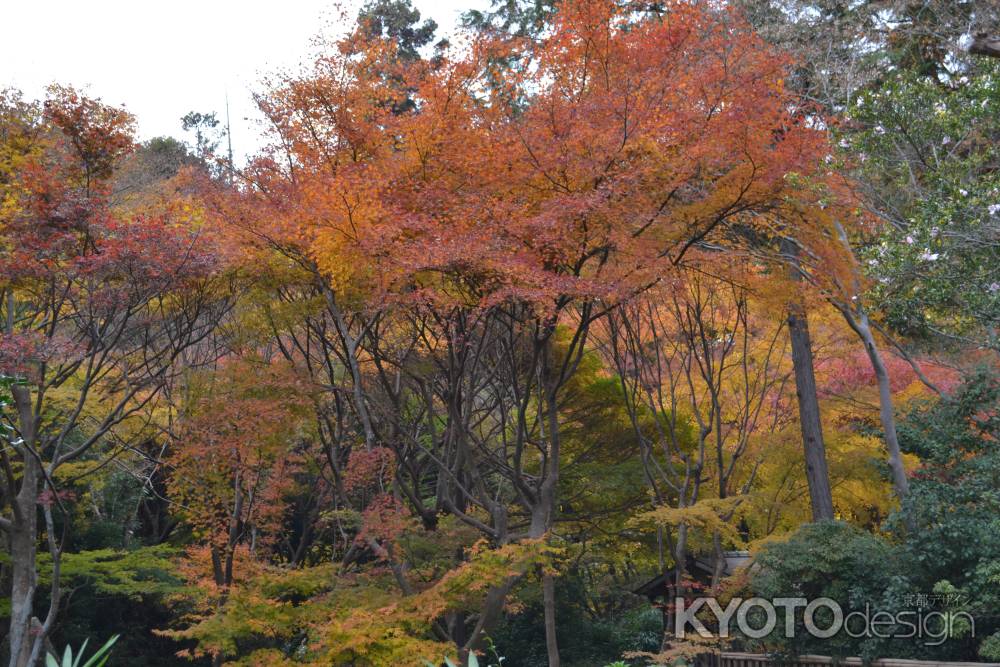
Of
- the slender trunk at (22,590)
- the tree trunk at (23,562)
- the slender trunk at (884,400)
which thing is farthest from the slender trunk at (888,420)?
the slender trunk at (22,590)

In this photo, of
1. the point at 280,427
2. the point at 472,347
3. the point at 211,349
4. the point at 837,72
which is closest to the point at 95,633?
the point at 211,349

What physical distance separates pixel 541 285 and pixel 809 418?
18.9ft

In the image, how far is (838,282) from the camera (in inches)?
451

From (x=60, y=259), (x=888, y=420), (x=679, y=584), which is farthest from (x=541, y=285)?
(x=60, y=259)

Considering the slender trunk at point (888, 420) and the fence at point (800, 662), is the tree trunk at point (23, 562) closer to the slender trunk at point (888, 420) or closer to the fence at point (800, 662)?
the fence at point (800, 662)

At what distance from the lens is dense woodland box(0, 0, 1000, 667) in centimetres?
978

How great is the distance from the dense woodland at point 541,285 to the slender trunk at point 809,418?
0.05 m

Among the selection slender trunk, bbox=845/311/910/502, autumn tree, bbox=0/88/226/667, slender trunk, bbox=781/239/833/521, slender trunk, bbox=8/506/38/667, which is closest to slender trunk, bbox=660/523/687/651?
slender trunk, bbox=781/239/833/521

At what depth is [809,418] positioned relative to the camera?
1316 centimetres

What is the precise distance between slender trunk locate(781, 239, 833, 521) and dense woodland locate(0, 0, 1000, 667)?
5 cm

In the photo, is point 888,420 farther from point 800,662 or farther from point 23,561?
point 23,561

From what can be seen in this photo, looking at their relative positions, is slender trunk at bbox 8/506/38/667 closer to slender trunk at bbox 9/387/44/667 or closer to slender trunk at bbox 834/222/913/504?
slender trunk at bbox 9/387/44/667

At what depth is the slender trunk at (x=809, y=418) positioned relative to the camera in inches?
507

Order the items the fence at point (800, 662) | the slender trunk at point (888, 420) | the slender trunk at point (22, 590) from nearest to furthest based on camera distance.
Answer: the fence at point (800, 662), the slender trunk at point (22, 590), the slender trunk at point (888, 420)
